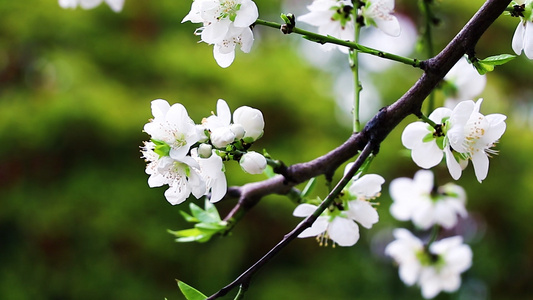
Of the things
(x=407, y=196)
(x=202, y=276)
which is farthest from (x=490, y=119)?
(x=202, y=276)

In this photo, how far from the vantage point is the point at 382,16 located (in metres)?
0.54

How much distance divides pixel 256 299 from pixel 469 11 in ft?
5.76

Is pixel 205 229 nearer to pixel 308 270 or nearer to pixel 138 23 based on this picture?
pixel 308 270

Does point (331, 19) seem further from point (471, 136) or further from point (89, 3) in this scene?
point (89, 3)

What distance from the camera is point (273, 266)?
7.78ft

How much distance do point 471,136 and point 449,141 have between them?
0.11ft

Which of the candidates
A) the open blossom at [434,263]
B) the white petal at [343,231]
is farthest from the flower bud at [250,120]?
the open blossom at [434,263]

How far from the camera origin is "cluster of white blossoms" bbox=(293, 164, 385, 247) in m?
0.48

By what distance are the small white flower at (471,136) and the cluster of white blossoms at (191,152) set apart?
14 centimetres

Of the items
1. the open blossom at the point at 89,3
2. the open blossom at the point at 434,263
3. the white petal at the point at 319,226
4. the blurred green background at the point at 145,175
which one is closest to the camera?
the white petal at the point at 319,226

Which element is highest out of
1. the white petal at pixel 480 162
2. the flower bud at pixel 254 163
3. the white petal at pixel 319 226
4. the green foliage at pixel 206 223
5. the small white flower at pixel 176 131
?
the small white flower at pixel 176 131

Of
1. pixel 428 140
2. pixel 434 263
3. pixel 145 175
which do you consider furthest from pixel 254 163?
pixel 145 175

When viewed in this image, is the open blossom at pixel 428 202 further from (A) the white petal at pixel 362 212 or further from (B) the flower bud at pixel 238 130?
(B) the flower bud at pixel 238 130

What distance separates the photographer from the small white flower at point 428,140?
0.45 meters
